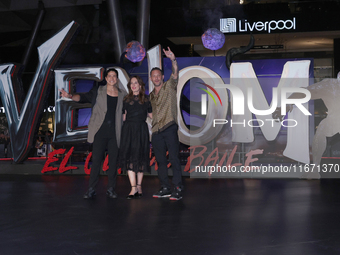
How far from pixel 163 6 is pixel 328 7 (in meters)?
5.52

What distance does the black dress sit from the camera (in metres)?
4.61

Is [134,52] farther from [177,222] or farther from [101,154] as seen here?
[177,222]

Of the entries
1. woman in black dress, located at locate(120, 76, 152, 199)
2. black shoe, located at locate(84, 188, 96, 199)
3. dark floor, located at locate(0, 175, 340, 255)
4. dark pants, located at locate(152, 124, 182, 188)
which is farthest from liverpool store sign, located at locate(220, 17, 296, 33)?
black shoe, located at locate(84, 188, 96, 199)

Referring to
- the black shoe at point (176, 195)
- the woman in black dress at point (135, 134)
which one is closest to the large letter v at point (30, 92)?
the woman in black dress at point (135, 134)

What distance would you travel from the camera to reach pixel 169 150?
14.9ft

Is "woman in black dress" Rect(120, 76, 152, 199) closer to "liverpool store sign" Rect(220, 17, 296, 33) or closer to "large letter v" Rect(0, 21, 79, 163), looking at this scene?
"large letter v" Rect(0, 21, 79, 163)

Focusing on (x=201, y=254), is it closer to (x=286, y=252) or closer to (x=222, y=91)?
(x=286, y=252)

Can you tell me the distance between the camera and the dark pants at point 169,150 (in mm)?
4508

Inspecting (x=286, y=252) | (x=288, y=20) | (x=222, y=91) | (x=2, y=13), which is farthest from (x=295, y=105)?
(x=2, y=13)

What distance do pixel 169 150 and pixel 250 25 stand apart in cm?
990

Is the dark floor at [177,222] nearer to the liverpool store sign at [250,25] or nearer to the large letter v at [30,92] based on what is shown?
the large letter v at [30,92]

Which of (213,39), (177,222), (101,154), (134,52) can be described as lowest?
(177,222)

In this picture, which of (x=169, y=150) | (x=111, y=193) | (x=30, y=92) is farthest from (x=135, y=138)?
(x=30, y=92)

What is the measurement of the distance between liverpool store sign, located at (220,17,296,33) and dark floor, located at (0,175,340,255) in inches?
348
